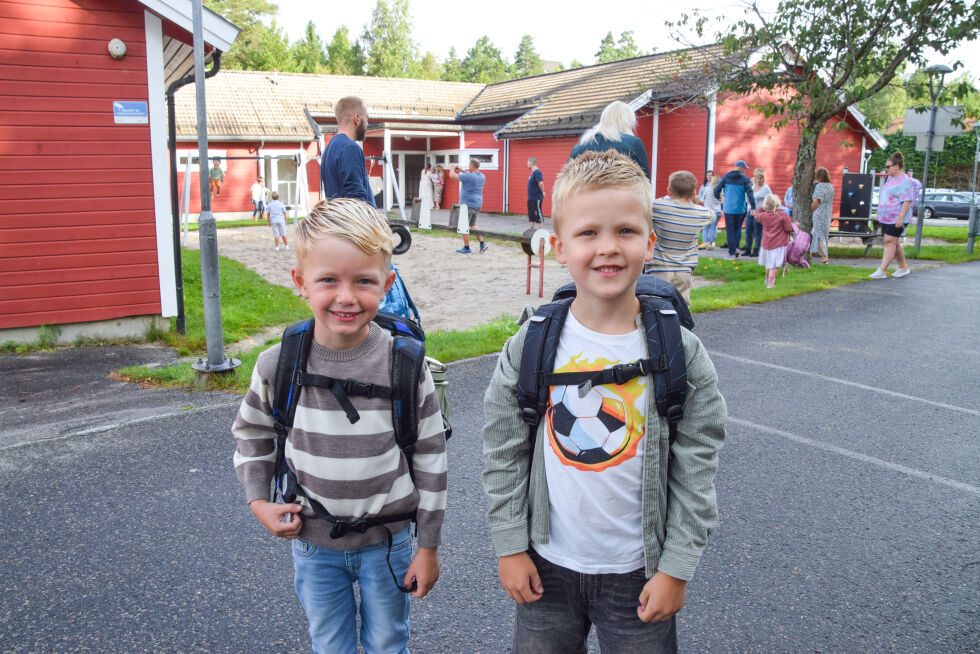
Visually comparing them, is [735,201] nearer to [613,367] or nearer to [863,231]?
[863,231]

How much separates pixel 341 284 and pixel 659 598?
110cm

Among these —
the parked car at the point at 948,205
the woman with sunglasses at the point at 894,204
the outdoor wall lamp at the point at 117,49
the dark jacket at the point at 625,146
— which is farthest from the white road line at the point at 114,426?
the parked car at the point at 948,205

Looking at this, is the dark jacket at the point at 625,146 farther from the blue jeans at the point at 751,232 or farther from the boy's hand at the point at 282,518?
the blue jeans at the point at 751,232

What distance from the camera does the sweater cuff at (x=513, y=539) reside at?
186 cm

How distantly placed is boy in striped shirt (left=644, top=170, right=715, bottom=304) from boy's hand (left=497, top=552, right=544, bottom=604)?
4216 mm

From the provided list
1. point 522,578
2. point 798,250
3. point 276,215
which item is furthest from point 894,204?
point 276,215

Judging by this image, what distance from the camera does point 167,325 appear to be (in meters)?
8.97

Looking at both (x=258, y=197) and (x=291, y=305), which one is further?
(x=258, y=197)

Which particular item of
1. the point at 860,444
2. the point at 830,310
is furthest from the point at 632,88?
the point at 860,444

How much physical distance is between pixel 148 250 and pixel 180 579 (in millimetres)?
6434

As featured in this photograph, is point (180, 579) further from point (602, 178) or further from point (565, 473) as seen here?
point (602, 178)

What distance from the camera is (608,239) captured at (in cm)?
178

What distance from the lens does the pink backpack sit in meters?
13.2

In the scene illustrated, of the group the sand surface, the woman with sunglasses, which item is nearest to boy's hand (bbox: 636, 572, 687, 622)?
the sand surface
